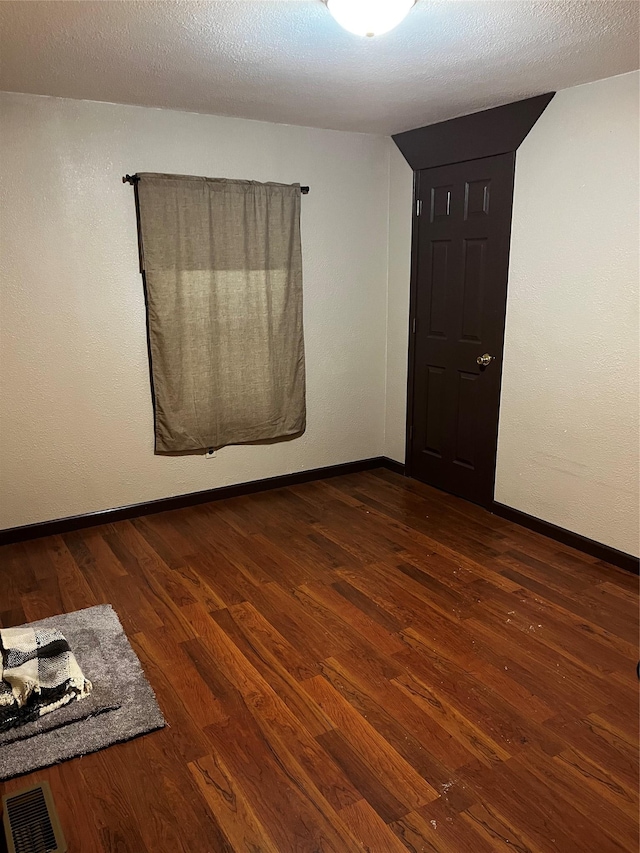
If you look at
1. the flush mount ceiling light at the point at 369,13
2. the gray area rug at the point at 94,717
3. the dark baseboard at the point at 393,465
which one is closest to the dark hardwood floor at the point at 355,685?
the gray area rug at the point at 94,717

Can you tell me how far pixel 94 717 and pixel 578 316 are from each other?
290 centimetres

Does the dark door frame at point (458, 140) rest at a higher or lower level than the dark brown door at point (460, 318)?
higher

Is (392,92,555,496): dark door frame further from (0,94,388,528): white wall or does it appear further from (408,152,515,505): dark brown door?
(0,94,388,528): white wall

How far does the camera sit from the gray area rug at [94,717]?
81.3 inches

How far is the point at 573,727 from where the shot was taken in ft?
7.11

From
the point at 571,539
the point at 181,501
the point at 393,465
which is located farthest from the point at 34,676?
the point at 393,465

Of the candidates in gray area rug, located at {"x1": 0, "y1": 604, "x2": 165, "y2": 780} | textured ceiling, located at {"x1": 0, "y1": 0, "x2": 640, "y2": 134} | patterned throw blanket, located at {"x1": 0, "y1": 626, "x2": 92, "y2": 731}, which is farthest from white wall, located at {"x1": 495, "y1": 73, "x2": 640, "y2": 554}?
patterned throw blanket, located at {"x1": 0, "y1": 626, "x2": 92, "y2": 731}

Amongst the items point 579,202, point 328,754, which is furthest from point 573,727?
point 579,202

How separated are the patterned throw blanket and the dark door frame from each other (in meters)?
2.87

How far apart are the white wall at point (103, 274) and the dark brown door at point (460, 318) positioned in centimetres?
56

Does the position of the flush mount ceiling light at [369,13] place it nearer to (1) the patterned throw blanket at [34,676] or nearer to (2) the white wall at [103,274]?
(2) the white wall at [103,274]

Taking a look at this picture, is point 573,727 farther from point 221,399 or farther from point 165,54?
point 165,54

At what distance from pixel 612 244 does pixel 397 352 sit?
1.83 m

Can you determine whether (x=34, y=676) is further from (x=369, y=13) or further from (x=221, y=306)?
(x=369, y=13)
